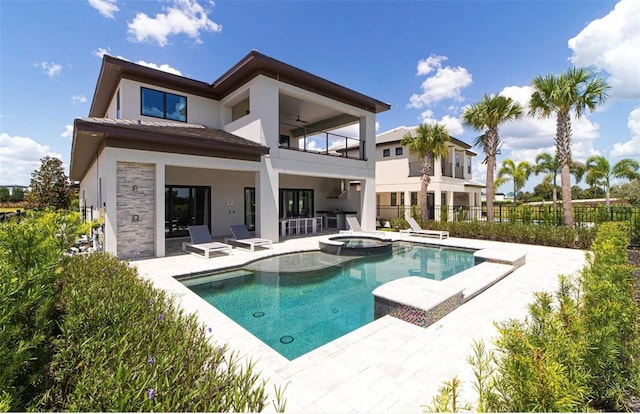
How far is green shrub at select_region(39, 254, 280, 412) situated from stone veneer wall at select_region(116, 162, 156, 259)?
837 cm

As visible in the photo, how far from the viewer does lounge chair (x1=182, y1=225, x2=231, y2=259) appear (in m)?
11.7

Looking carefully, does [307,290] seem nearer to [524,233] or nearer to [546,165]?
[524,233]

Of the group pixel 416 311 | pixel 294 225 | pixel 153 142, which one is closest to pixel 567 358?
pixel 416 311

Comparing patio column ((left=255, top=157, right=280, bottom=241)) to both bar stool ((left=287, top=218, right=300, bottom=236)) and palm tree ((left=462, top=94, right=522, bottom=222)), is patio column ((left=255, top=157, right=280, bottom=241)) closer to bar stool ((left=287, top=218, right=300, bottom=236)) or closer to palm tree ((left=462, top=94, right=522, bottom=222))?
bar stool ((left=287, top=218, right=300, bottom=236))

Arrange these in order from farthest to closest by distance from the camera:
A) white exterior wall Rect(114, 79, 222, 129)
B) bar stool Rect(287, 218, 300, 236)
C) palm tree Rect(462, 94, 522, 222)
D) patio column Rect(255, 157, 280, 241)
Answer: bar stool Rect(287, 218, 300, 236) < palm tree Rect(462, 94, 522, 222) < patio column Rect(255, 157, 280, 241) < white exterior wall Rect(114, 79, 222, 129)

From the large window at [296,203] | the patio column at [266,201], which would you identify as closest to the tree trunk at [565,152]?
the patio column at [266,201]

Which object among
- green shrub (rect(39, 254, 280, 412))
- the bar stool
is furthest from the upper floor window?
A: green shrub (rect(39, 254, 280, 412))

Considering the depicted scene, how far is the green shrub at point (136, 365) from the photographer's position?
2.00 m

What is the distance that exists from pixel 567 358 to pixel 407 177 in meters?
25.7

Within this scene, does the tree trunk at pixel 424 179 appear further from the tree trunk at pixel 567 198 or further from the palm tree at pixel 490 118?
the tree trunk at pixel 567 198

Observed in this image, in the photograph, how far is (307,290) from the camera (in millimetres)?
8570

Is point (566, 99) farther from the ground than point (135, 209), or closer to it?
farther from the ground

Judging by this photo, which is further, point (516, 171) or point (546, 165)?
point (516, 171)

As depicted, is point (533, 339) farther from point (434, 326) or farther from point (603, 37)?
point (603, 37)
